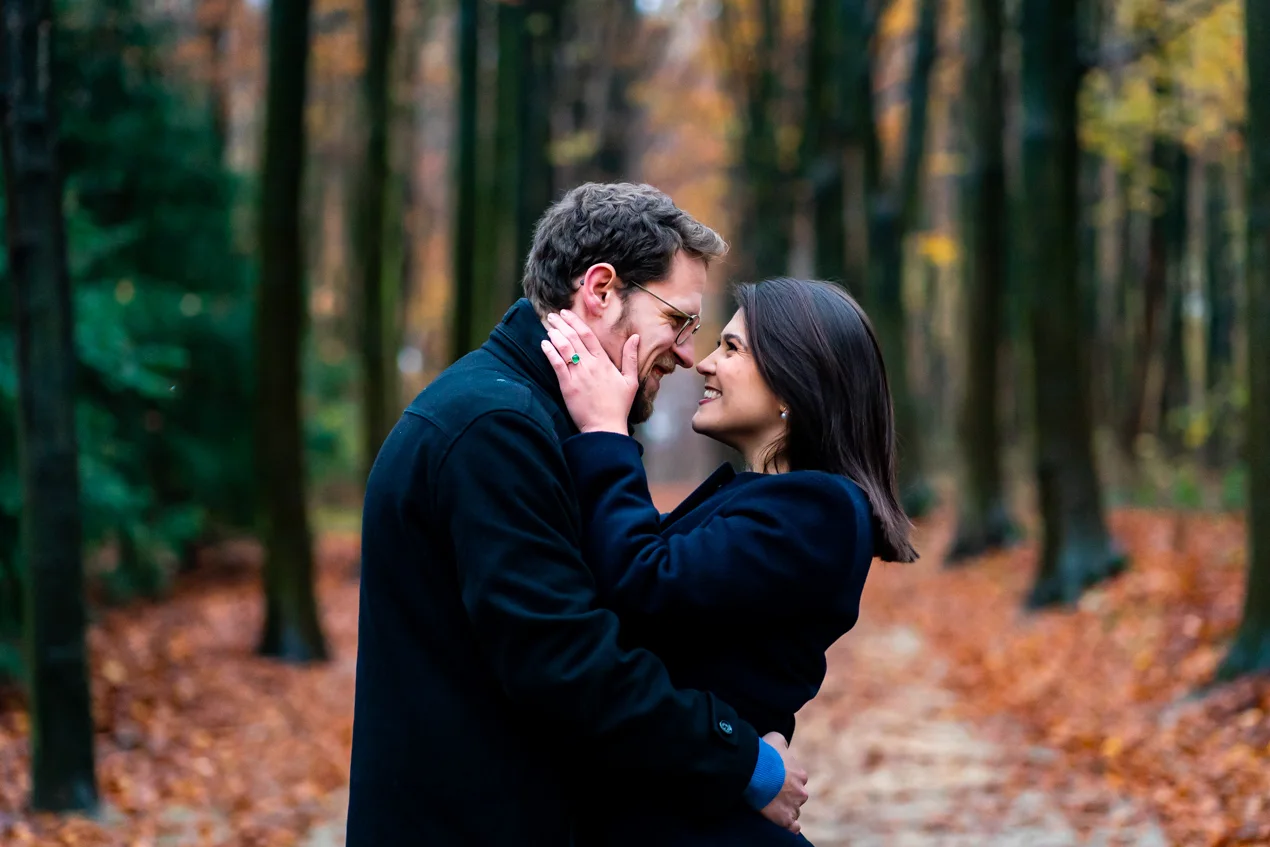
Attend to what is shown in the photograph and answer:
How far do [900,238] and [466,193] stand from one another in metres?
10.8

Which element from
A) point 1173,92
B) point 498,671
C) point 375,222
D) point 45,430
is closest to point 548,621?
point 498,671

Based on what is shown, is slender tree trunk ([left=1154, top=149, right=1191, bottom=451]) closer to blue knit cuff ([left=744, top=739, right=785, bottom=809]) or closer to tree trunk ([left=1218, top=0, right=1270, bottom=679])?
tree trunk ([left=1218, top=0, right=1270, bottom=679])

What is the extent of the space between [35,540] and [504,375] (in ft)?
15.9

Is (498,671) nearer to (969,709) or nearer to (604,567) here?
(604,567)

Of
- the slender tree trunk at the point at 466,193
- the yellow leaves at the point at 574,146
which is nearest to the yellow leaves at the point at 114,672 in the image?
the slender tree trunk at the point at 466,193

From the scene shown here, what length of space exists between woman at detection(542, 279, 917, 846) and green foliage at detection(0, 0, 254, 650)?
8470 millimetres

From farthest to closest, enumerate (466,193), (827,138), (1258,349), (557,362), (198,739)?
(827,138) < (466,193) < (198,739) < (1258,349) < (557,362)

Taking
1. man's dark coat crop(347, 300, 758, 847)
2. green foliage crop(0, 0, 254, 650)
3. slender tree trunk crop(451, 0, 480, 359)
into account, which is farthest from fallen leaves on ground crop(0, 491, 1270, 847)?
man's dark coat crop(347, 300, 758, 847)

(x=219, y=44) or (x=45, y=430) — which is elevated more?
(x=219, y=44)

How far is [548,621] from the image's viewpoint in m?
2.47

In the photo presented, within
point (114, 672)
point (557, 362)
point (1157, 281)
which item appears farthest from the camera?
point (1157, 281)

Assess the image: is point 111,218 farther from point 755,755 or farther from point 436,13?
point 755,755

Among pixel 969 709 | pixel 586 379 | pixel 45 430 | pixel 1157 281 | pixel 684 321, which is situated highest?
pixel 684 321

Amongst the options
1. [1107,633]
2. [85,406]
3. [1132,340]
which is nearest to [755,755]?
[85,406]
